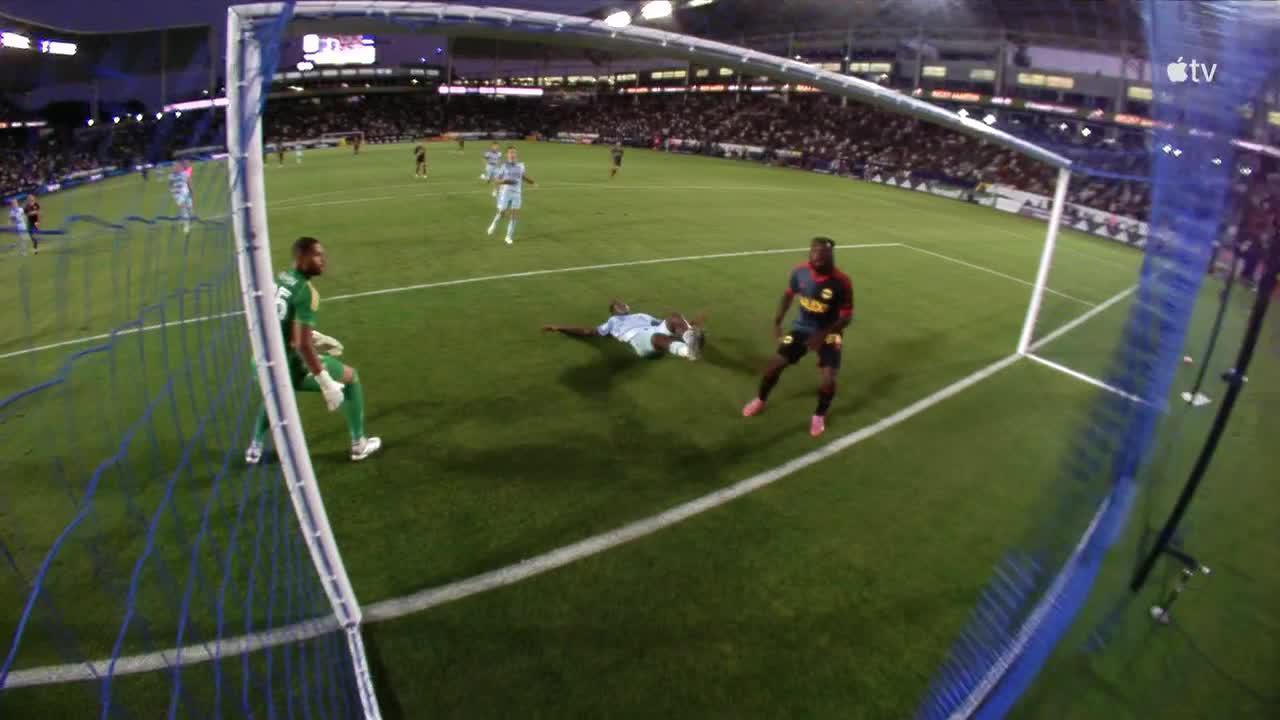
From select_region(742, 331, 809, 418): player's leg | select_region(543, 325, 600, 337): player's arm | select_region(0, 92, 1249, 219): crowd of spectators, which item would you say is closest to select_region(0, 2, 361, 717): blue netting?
select_region(0, 92, 1249, 219): crowd of spectators

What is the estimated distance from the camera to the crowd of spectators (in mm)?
8297

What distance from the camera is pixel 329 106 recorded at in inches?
3029

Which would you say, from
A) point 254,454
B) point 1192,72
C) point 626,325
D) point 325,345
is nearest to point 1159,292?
point 1192,72

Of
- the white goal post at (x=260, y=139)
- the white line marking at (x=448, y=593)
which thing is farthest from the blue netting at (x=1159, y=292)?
the white goal post at (x=260, y=139)

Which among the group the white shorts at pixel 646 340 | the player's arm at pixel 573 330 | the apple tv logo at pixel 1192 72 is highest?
the apple tv logo at pixel 1192 72

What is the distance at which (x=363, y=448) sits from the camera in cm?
598

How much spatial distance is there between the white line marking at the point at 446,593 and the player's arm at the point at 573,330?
3.80 meters

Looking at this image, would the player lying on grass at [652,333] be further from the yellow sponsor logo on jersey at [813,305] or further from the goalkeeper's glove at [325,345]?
the goalkeeper's glove at [325,345]

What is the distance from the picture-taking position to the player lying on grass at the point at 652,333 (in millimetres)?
8008

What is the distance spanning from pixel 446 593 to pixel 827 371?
13.7ft

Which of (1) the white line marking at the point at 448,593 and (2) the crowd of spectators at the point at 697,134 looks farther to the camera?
(2) the crowd of spectators at the point at 697,134

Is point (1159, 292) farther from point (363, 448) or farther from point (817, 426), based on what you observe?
point (363, 448)

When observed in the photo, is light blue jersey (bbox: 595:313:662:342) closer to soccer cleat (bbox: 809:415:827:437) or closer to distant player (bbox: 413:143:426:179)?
soccer cleat (bbox: 809:415:827:437)

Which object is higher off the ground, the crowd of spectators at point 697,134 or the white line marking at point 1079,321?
the crowd of spectators at point 697,134
